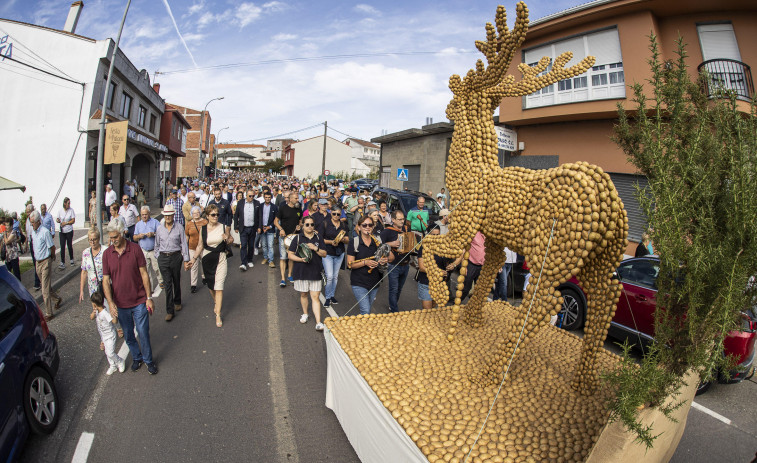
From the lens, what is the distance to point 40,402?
375 centimetres

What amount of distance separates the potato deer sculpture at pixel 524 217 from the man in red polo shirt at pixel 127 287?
360 cm

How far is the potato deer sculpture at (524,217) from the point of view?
3.29 meters

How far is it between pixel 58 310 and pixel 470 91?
7.86 metres

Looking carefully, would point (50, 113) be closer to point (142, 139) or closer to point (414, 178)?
point (142, 139)

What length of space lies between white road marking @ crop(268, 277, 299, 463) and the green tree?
9.28 ft

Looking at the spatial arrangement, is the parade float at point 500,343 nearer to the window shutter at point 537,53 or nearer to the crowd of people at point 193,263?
the crowd of people at point 193,263

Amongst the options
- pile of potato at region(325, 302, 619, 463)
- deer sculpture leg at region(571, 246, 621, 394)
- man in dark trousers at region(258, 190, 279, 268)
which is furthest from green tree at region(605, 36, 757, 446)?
man in dark trousers at region(258, 190, 279, 268)

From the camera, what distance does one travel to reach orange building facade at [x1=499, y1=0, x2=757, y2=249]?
36.4ft

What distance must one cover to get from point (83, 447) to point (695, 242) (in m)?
5.15

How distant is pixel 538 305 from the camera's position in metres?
3.55

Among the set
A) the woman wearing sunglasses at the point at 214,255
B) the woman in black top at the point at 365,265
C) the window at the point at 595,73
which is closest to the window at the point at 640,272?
the woman in black top at the point at 365,265

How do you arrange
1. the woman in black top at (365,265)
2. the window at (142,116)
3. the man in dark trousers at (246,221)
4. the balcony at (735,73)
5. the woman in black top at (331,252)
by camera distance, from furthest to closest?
the window at (142,116) < the balcony at (735,73) < the man in dark trousers at (246,221) < the woman in black top at (331,252) < the woman in black top at (365,265)

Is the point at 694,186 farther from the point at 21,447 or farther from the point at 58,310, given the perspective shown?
the point at 58,310

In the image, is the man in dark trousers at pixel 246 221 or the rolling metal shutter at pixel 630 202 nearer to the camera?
the man in dark trousers at pixel 246 221
